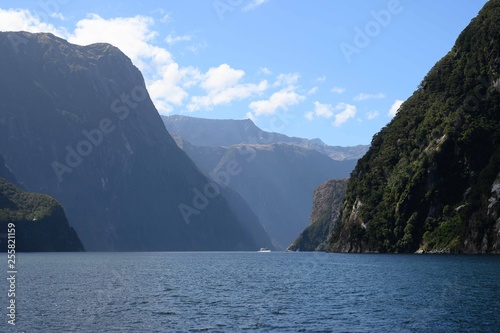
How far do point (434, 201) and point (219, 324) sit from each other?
136048 millimetres

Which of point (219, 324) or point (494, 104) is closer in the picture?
point (219, 324)

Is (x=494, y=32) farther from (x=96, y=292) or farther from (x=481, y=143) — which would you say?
(x=96, y=292)

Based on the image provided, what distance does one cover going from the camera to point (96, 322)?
170ft

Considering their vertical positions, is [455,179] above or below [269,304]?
above

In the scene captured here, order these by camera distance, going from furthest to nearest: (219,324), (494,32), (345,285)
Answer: (494,32)
(345,285)
(219,324)

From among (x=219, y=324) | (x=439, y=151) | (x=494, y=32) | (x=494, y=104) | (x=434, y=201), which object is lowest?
(x=219, y=324)

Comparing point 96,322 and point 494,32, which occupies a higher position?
point 494,32

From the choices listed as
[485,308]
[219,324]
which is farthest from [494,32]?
[219,324]

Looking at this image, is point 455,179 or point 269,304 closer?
point 269,304

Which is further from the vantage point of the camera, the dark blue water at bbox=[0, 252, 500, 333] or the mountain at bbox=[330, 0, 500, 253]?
the mountain at bbox=[330, 0, 500, 253]

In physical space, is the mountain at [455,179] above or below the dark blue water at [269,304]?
above

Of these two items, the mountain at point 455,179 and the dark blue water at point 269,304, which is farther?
the mountain at point 455,179

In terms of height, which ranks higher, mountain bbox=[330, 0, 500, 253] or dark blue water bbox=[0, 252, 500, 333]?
mountain bbox=[330, 0, 500, 253]

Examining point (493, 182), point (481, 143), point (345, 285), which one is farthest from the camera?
point (481, 143)
